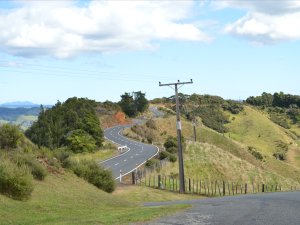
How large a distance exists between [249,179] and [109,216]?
148ft

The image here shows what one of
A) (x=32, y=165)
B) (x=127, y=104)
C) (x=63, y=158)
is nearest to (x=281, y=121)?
(x=127, y=104)

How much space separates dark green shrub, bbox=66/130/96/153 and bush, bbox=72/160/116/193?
3811cm

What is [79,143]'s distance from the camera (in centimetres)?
6512

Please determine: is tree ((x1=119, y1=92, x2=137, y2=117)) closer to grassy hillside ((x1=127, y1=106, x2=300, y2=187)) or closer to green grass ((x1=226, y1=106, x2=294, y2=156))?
grassy hillside ((x1=127, y1=106, x2=300, y2=187))

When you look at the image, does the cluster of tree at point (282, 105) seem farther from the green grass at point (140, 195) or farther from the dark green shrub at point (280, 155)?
the green grass at point (140, 195)

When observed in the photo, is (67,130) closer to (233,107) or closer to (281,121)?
(233,107)

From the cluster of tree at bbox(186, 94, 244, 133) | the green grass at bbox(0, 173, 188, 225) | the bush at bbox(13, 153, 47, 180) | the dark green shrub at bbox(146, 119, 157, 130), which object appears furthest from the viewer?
the cluster of tree at bbox(186, 94, 244, 133)

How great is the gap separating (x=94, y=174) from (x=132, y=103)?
10913 cm

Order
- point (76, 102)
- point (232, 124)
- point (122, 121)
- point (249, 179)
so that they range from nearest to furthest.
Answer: point (249, 179) → point (76, 102) → point (122, 121) → point (232, 124)

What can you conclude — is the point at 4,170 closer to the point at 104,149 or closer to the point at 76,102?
the point at 104,149

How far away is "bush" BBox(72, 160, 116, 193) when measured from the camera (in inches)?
996

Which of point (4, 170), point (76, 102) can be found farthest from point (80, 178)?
point (76, 102)

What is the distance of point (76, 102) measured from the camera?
3506 inches

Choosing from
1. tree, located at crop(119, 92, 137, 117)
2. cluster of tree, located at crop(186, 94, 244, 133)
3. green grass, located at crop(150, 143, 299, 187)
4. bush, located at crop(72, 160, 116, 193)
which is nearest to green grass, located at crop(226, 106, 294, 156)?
cluster of tree, located at crop(186, 94, 244, 133)
